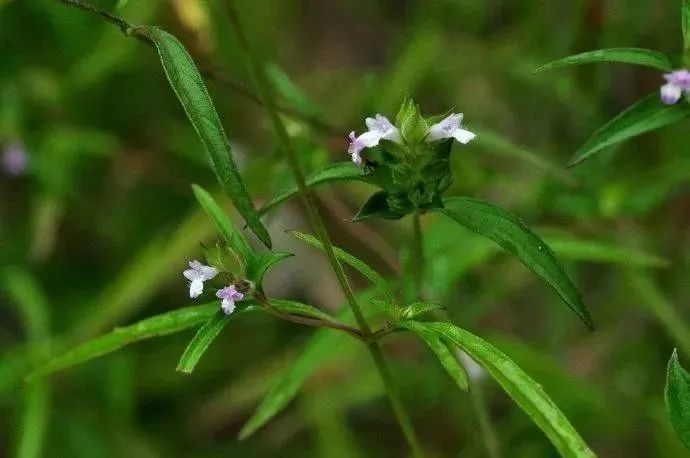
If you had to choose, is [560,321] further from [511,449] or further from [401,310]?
[401,310]

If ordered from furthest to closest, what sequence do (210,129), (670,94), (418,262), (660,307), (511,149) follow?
1. (660,307)
2. (511,149)
3. (418,262)
4. (670,94)
5. (210,129)

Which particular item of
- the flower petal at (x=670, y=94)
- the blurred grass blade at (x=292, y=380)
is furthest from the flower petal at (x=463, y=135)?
the blurred grass blade at (x=292, y=380)

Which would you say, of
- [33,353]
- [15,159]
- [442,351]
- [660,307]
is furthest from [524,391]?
[15,159]

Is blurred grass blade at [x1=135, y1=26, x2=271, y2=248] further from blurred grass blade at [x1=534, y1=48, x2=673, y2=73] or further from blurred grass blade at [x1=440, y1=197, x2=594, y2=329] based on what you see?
blurred grass blade at [x1=534, y1=48, x2=673, y2=73]

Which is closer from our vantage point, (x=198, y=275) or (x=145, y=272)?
(x=198, y=275)

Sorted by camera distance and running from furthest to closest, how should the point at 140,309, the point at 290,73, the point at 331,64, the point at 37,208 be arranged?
the point at 331,64
the point at 290,73
the point at 140,309
the point at 37,208

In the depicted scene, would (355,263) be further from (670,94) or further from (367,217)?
(670,94)

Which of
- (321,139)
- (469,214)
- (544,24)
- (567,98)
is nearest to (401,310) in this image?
(469,214)

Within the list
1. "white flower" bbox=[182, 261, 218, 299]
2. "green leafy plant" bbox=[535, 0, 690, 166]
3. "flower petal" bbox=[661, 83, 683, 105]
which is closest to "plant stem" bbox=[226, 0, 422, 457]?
"white flower" bbox=[182, 261, 218, 299]
